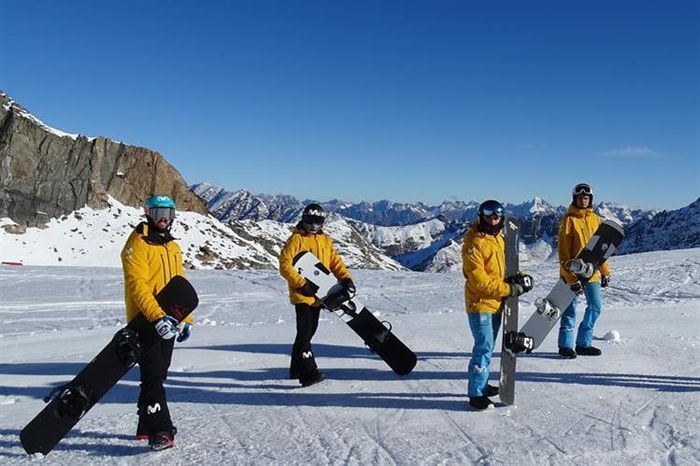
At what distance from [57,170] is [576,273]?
2888 inches

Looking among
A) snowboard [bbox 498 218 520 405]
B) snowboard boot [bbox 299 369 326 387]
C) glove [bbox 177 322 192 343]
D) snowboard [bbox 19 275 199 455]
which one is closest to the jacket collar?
snowboard [bbox 19 275 199 455]

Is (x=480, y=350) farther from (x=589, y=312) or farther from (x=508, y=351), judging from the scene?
(x=589, y=312)

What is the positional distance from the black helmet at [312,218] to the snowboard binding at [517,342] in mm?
2589

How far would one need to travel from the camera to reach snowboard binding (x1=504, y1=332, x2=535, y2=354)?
18.4ft

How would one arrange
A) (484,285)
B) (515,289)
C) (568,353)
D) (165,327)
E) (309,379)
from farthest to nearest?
(568,353)
(309,379)
(515,289)
(484,285)
(165,327)

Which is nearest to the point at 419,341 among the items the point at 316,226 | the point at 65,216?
the point at 316,226

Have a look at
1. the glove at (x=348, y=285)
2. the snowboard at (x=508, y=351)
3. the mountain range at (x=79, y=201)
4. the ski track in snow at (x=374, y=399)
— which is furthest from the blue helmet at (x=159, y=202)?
the mountain range at (x=79, y=201)

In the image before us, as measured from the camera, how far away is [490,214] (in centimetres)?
539

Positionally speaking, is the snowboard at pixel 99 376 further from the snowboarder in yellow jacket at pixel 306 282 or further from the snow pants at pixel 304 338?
the snow pants at pixel 304 338

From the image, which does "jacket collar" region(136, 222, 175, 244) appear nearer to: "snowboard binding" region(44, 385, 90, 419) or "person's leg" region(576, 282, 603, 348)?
"snowboard binding" region(44, 385, 90, 419)

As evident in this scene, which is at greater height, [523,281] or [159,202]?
[159,202]

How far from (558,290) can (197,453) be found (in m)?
4.79

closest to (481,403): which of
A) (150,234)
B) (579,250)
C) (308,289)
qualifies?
(308,289)

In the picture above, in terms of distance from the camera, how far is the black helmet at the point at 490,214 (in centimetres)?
537
